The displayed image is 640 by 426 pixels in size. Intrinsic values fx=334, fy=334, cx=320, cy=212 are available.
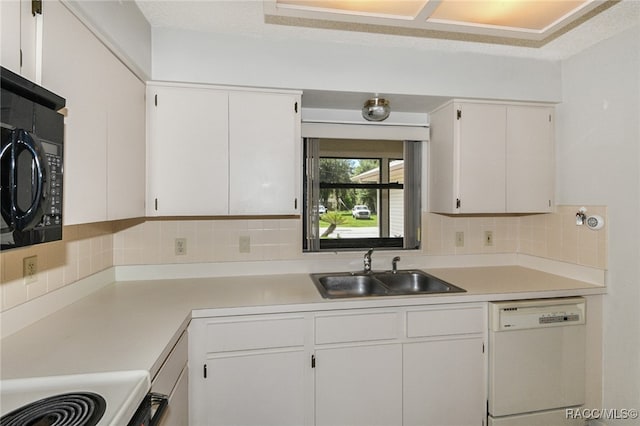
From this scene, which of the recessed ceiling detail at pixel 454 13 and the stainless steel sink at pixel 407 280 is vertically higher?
the recessed ceiling detail at pixel 454 13

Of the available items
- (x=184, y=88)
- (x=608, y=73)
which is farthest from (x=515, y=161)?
(x=184, y=88)

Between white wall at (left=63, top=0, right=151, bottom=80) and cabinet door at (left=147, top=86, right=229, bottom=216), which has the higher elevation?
white wall at (left=63, top=0, right=151, bottom=80)

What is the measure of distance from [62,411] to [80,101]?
1.02 meters

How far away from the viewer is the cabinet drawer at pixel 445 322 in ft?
6.03

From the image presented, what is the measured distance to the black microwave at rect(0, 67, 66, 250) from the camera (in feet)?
2.41

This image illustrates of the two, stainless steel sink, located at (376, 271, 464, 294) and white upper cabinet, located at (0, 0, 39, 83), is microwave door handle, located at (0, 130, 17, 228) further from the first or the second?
stainless steel sink, located at (376, 271, 464, 294)

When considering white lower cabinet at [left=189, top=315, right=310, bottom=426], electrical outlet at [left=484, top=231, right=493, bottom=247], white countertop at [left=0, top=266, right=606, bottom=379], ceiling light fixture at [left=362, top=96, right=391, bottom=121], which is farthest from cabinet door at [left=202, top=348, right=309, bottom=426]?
electrical outlet at [left=484, top=231, right=493, bottom=247]

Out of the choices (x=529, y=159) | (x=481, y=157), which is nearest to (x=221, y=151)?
(x=481, y=157)

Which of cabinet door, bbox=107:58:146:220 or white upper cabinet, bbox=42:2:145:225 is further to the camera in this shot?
cabinet door, bbox=107:58:146:220

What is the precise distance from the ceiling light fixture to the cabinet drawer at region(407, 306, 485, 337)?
1.24 m

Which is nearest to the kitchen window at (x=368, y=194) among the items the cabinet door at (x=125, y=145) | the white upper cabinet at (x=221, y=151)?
the white upper cabinet at (x=221, y=151)

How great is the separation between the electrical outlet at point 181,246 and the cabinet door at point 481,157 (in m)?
1.84

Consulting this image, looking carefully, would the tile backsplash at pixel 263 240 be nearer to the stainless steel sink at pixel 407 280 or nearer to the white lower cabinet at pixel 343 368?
the stainless steel sink at pixel 407 280

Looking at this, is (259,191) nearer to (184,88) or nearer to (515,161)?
(184,88)
